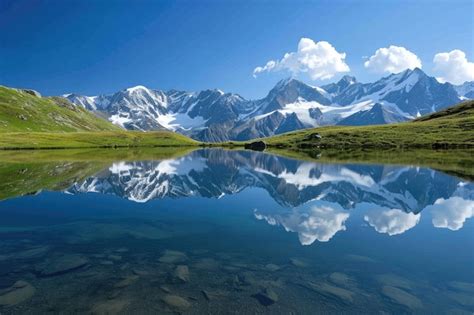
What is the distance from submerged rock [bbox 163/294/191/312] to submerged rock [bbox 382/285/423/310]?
31.7 ft

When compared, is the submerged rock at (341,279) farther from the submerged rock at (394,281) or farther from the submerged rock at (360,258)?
the submerged rock at (360,258)

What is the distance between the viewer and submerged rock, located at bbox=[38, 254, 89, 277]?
788 inches

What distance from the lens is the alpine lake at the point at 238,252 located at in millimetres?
16531

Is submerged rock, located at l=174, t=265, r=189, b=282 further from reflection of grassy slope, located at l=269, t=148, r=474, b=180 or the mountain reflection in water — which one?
reflection of grassy slope, located at l=269, t=148, r=474, b=180

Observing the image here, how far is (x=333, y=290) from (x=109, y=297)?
35.9ft

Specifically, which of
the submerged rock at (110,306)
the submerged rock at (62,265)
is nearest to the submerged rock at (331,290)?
the submerged rock at (110,306)

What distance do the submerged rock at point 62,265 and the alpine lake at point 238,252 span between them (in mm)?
113

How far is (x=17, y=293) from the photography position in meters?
17.1

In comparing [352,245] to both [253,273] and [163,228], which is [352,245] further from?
[163,228]

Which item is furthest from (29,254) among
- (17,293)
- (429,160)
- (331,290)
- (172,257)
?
(429,160)

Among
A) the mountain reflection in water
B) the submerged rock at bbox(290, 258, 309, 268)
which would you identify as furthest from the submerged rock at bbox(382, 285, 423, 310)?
the mountain reflection in water

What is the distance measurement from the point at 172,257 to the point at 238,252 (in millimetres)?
4360

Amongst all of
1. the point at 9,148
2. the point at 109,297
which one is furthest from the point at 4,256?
the point at 9,148

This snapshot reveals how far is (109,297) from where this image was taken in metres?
16.8
